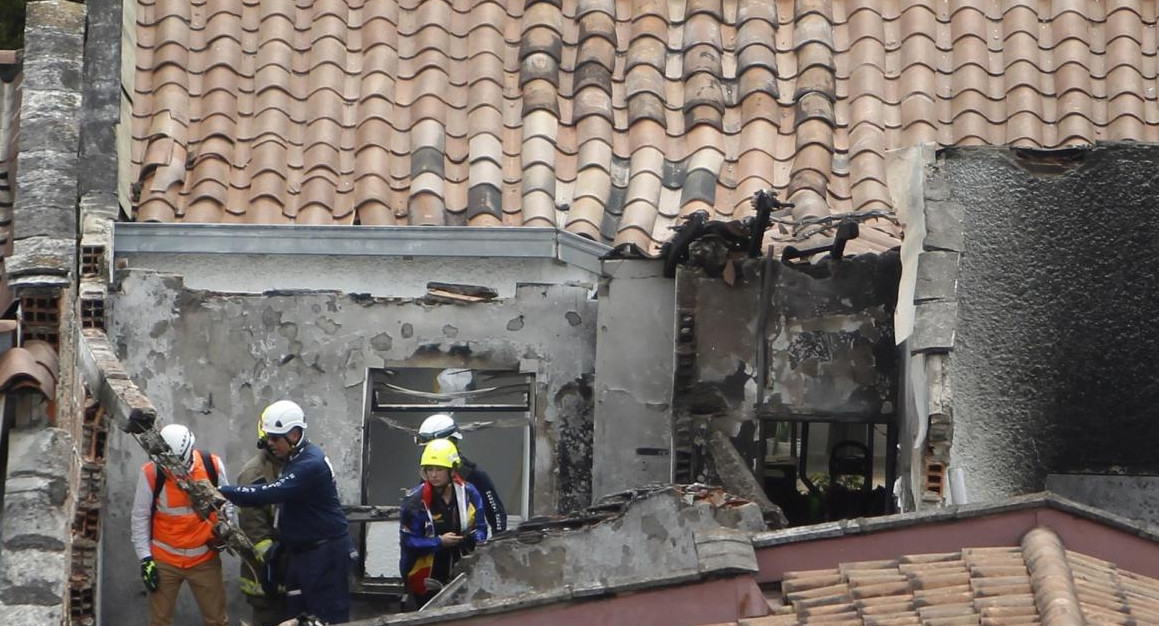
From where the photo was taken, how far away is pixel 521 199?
14.7m

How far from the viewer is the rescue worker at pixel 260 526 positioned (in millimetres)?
12930

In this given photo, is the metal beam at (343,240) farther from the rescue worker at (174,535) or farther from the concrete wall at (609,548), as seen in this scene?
the concrete wall at (609,548)

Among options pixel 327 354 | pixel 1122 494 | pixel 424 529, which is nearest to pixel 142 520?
pixel 424 529

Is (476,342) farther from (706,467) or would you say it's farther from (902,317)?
(902,317)

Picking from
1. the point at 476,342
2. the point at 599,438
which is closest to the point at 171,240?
the point at 476,342

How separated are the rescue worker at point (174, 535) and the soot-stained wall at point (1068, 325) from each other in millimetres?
4242

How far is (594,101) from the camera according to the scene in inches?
602

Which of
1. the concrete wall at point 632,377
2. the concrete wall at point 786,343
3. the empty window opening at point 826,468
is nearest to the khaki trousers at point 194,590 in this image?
the concrete wall at point 632,377

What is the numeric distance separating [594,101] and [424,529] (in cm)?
399

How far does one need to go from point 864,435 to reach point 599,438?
2.08m

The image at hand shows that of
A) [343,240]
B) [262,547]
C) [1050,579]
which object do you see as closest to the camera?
[1050,579]

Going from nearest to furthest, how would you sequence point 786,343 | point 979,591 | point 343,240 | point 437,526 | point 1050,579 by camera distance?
point 1050,579, point 979,591, point 437,526, point 786,343, point 343,240

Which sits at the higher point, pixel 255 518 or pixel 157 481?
pixel 157 481

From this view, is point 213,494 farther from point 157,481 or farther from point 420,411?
point 420,411
